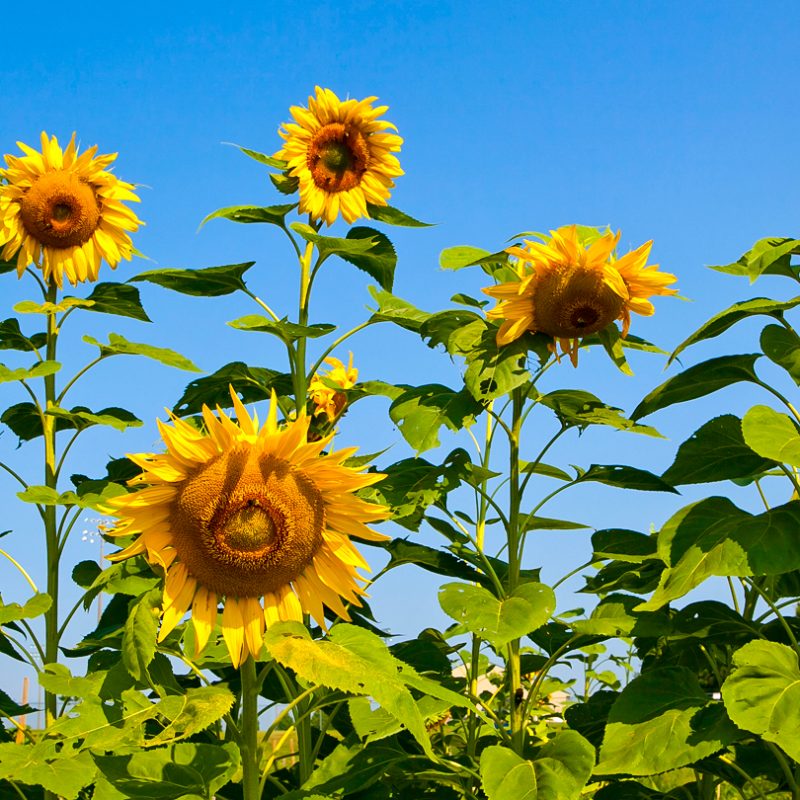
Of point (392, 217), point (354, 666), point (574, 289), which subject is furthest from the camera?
point (392, 217)

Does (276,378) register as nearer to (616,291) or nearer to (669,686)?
(616,291)

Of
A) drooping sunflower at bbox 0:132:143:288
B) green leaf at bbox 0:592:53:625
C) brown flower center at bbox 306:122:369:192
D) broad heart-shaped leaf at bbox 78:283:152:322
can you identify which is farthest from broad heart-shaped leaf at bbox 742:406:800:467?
drooping sunflower at bbox 0:132:143:288

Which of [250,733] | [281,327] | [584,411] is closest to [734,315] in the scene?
[584,411]

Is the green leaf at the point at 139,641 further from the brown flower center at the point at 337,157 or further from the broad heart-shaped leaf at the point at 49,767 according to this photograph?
the brown flower center at the point at 337,157

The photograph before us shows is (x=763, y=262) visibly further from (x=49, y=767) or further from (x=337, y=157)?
(x=49, y=767)

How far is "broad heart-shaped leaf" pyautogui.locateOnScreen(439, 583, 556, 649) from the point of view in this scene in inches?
125

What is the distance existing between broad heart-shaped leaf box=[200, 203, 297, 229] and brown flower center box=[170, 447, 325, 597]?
4.93 feet

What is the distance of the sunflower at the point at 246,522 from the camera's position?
262 cm

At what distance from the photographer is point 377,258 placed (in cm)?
416

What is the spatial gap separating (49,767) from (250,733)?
1100mm

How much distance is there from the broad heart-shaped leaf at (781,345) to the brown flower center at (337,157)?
5.97 ft

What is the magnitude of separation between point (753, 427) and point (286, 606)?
1.54 m

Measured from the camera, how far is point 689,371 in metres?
3.59

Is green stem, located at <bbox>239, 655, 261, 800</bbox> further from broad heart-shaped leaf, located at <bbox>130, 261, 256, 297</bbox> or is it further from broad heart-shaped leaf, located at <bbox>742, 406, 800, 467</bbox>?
broad heart-shaped leaf, located at <bbox>130, 261, 256, 297</bbox>
